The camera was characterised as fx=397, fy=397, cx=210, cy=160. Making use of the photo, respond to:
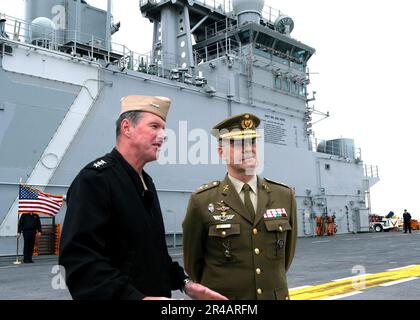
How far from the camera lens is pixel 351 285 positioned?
19.9ft

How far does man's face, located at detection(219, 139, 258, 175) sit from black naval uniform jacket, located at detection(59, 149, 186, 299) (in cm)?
67

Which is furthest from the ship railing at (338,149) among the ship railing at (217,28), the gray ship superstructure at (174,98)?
the ship railing at (217,28)

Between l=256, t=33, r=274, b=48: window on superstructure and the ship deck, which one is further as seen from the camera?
l=256, t=33, r=274, b=48: window on superstructure

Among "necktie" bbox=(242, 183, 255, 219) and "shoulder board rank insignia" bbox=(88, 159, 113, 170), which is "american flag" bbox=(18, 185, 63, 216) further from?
"shoulder board rank insignia" bbox=(88, 159, 113, 170)

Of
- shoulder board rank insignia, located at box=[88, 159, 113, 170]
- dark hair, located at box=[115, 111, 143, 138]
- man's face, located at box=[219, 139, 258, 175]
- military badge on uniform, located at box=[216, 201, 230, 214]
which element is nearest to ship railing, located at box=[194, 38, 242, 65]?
man's face, located at box=[219, 139, 258, 175]

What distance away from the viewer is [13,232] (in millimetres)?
12195

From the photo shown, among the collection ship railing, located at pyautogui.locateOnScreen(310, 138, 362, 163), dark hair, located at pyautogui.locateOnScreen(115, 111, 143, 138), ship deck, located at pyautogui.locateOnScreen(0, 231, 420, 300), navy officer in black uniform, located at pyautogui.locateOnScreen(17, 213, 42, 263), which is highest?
ship railing, located at pyautogui.locateOnScreen(310, 138, 362, 163)

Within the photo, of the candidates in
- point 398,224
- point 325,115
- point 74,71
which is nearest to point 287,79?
point 325,115

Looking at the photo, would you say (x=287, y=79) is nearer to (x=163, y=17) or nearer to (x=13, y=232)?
(x=163, y=17)

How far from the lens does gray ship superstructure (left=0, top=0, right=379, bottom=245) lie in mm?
12984

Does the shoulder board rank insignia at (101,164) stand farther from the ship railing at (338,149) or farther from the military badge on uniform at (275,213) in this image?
the ship railing at (338,149)

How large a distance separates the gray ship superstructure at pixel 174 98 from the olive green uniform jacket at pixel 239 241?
1138 centimetres

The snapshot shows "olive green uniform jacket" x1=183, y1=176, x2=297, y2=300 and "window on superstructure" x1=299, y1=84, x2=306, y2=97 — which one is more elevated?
"window on superstructure" x1=299, y1=84, x2=306, y2=97

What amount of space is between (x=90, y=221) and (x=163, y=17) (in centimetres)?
2163
